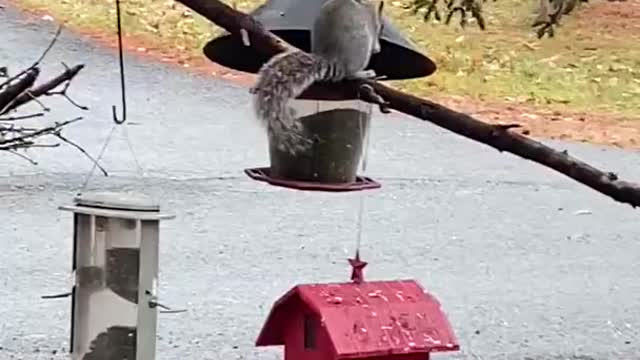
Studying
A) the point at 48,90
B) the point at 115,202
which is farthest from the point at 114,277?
the point at 48,90

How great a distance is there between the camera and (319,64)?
2.16 meters

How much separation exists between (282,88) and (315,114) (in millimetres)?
342

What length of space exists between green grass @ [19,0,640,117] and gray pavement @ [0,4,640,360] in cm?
167

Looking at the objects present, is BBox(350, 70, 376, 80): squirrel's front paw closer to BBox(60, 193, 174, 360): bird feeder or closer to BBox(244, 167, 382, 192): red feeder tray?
BBox(244, 167, 382, 192): red feeder tray

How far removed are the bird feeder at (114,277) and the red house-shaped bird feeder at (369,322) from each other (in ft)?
0.85

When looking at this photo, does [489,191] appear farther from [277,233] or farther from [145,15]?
[145,15]

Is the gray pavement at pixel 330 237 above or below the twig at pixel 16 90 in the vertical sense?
below

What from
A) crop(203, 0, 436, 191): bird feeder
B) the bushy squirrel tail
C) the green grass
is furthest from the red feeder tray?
the green grass

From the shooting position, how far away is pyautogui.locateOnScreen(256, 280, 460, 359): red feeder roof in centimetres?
207

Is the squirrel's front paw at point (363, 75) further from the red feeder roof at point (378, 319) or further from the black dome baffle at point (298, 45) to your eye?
the red feeder roof at point (378, 319)

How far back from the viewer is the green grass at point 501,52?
11.7 metres

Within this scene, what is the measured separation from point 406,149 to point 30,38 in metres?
4.39

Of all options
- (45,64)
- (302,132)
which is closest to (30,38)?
(45,64)

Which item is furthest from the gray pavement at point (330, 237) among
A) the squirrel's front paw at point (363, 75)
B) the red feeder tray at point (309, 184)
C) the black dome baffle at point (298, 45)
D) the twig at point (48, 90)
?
the twig at point (48, 90)
